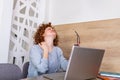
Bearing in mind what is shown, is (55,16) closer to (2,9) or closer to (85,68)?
(2,9)

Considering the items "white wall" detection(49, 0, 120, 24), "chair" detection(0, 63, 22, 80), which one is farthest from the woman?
"white wall" detection(49, 0, 120, 24)

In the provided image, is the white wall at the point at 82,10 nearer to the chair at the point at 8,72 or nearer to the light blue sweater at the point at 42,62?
the light blue sweater at the point at 42,62

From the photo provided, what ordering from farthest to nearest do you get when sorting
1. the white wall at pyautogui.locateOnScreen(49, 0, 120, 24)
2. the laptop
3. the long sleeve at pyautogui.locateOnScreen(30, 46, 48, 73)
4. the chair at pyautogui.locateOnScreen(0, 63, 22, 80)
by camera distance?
the white wall at pyautogui.locateOnScreen(49, 0, 120, 24) → the long sleeve at pyautogui.locateOnScreen(30, 46, 48, 73) → the chair at pyautogui.locateOnScreen(0, 63, 22, 80) → the laptop

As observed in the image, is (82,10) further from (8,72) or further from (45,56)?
(8,72)

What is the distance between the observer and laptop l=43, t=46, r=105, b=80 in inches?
48.5

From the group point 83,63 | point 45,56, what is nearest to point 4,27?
point 45,56

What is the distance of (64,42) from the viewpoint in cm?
244

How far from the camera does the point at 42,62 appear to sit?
1.72 m

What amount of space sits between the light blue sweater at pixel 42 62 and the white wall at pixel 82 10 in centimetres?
55

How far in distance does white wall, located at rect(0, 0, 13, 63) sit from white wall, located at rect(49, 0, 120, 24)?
695mm

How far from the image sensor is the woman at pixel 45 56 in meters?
1.74

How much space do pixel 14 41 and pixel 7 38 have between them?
0.68ft

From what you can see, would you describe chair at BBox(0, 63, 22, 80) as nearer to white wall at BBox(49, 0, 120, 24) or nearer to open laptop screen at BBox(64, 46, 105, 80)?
open laptop screen at BBox(64, 46, 105, 80)

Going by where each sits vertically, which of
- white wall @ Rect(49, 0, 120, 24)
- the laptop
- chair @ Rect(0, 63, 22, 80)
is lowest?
chair @ Rect(0, 63, 22, 80)
